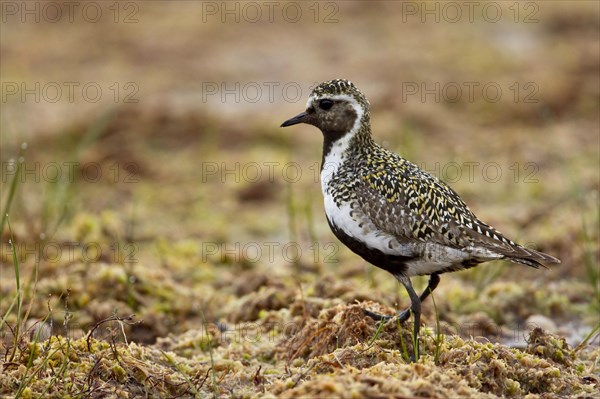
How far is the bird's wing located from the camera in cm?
576

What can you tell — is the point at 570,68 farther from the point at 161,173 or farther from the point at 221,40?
the point at 161,173

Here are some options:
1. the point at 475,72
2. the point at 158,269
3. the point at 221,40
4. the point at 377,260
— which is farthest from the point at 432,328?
the point at 221,40

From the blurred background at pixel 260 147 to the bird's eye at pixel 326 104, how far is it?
4.07 feet

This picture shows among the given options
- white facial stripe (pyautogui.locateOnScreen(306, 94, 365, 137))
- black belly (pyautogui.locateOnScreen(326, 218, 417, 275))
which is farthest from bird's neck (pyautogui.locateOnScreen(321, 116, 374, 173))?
black belly (pyautogui.locateOnScreen(326, 218, 417, 275))

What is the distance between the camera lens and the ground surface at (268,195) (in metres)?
5.52

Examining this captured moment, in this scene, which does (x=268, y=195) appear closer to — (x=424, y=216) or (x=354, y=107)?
(x=354, y=107)

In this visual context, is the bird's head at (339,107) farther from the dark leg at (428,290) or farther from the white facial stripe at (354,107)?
the dark leg at (428,290)

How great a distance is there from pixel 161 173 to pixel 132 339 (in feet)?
14.9

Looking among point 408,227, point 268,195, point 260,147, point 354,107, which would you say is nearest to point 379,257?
point 408,227

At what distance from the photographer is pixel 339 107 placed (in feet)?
21.1

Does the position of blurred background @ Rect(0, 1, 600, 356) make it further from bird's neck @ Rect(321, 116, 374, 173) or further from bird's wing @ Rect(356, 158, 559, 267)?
bird's neck @ Rect(321, 116, 374, 173)

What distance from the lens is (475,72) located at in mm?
14117

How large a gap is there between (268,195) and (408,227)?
5.25m

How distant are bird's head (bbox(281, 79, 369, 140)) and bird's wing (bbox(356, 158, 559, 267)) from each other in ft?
1.66
